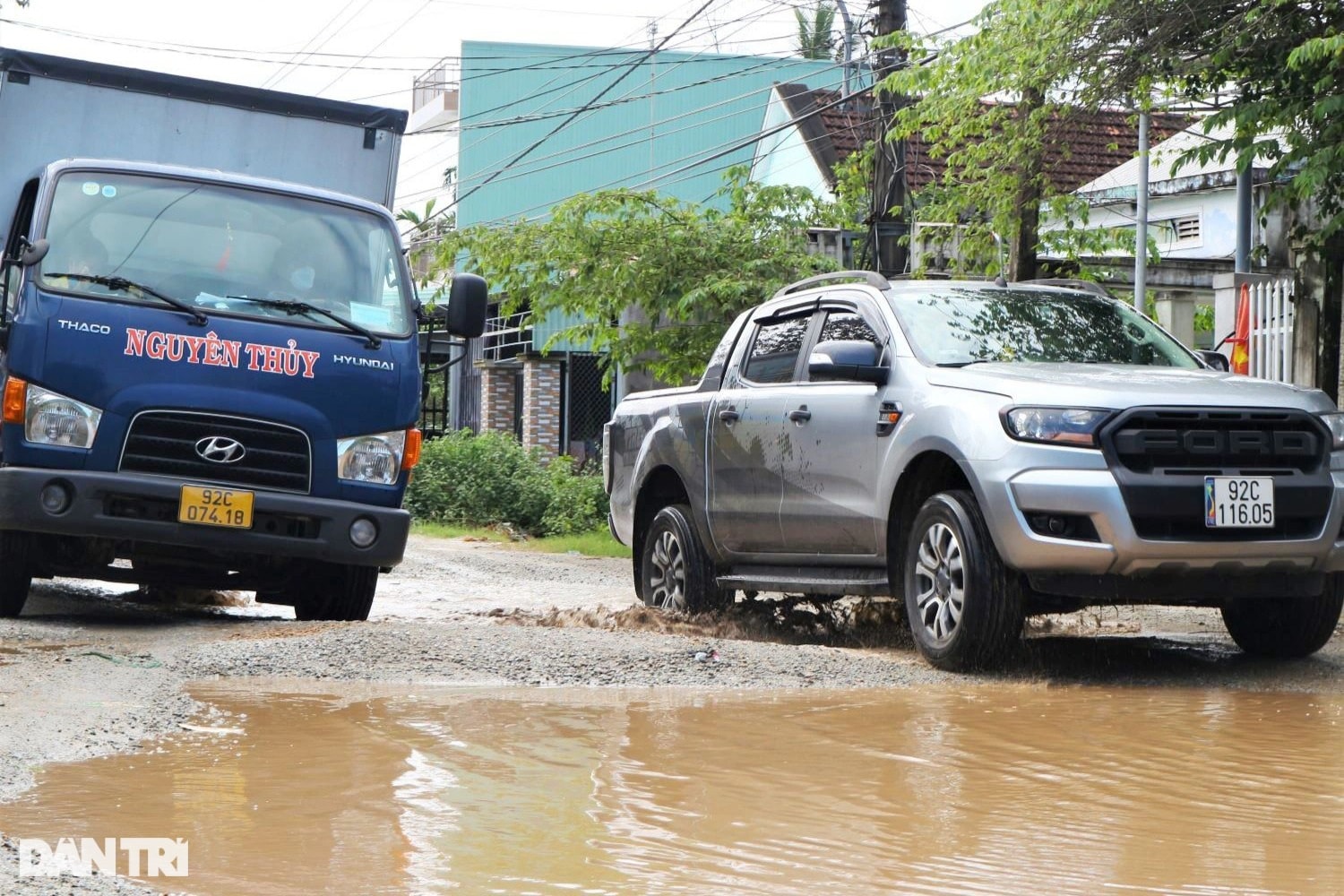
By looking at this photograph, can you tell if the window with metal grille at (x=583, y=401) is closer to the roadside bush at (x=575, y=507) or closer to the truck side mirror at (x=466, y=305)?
the roadside bush at (x=575, y=507)

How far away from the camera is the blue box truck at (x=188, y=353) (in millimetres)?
8336

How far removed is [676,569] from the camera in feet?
30.7

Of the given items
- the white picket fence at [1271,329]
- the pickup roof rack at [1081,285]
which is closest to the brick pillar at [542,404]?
the white picket fence at [1271,329]

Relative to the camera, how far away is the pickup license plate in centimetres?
675

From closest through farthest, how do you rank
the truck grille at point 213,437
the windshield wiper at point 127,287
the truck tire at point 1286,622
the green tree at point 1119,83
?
1. the truck tire at point 1286,622
2. the truck grille at point 213,437
3. the windshield wiper at point 127,287
4. the green tree at point 1119,83

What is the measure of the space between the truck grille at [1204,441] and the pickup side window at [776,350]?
2264 millimetres

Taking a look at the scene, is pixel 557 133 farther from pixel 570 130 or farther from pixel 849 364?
pixel 849 364

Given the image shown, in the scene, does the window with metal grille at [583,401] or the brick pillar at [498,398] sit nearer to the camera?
the window with metal grille at [583,401]

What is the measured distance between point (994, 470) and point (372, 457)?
3.41m

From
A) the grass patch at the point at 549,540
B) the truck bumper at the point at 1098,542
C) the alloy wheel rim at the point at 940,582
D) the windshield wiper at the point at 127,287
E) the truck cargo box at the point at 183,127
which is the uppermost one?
the truck cargo box at the point at 183,127

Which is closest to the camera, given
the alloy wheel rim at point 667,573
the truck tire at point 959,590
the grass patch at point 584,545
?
the truck tire at point 959,590

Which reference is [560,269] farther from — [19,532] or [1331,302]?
[19,532]

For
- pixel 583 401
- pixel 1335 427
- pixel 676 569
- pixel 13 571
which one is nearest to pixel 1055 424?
pixel 1335 427

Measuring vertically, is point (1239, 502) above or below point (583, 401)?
below
